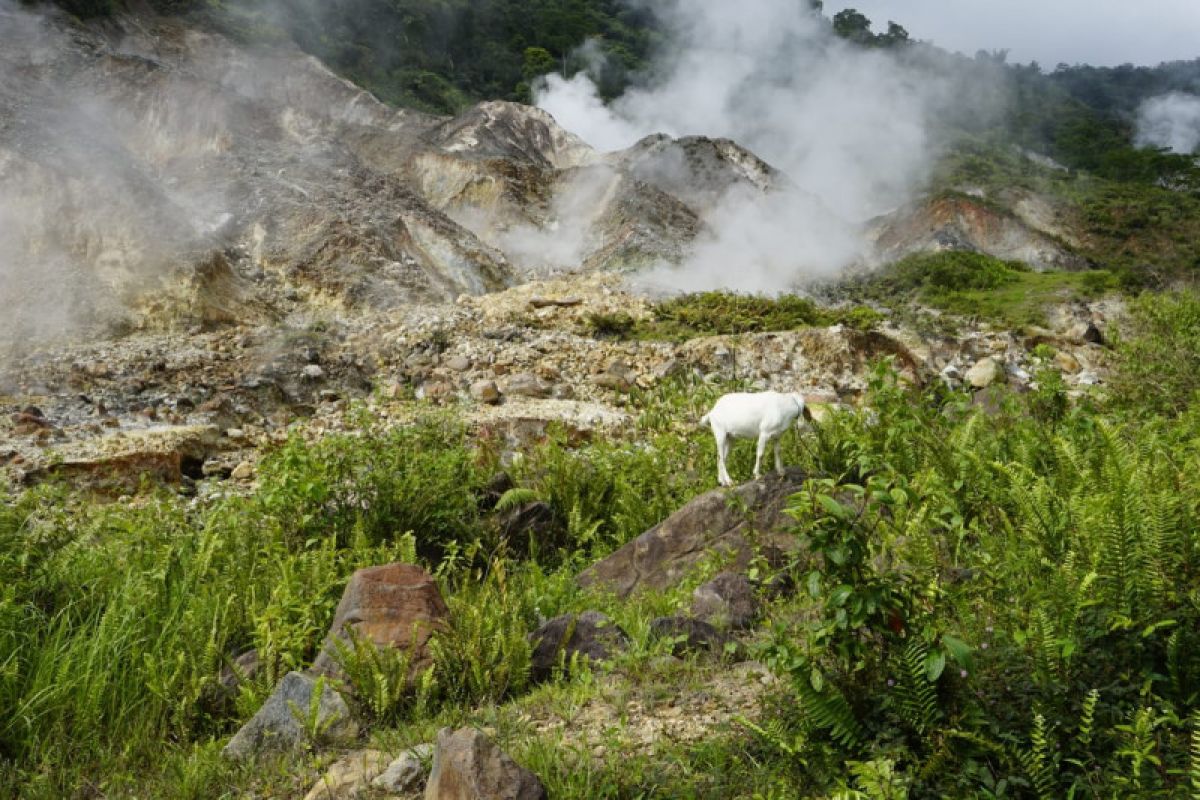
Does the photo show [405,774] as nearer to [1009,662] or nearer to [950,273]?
[1009,662]

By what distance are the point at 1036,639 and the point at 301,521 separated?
14.6ft

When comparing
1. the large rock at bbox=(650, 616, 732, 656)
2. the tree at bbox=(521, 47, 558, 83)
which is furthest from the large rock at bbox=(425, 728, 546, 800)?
the tree at bbox=(521, 47, 558, 83)

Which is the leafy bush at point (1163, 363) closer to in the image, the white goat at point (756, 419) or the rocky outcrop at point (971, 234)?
the white goat at point (756, 419)

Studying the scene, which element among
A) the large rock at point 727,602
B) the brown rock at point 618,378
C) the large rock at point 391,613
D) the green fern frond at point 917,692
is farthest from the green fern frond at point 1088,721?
the brown rock at point 618,378

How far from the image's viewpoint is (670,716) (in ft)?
9.81

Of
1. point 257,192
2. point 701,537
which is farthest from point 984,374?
point 257,192

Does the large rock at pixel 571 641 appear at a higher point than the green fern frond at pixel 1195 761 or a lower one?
lower

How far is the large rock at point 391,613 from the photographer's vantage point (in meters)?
3.56

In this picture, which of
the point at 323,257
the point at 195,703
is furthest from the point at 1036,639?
the point at 323,257

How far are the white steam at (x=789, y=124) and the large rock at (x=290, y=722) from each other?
20.5 m

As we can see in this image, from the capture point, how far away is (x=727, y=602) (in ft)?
13.1

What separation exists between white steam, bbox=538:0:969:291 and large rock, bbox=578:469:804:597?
1767 centimetres

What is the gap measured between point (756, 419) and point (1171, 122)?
85926 mm

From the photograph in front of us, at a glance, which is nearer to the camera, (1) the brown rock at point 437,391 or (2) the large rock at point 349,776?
(2) the large rock at point 349,776
